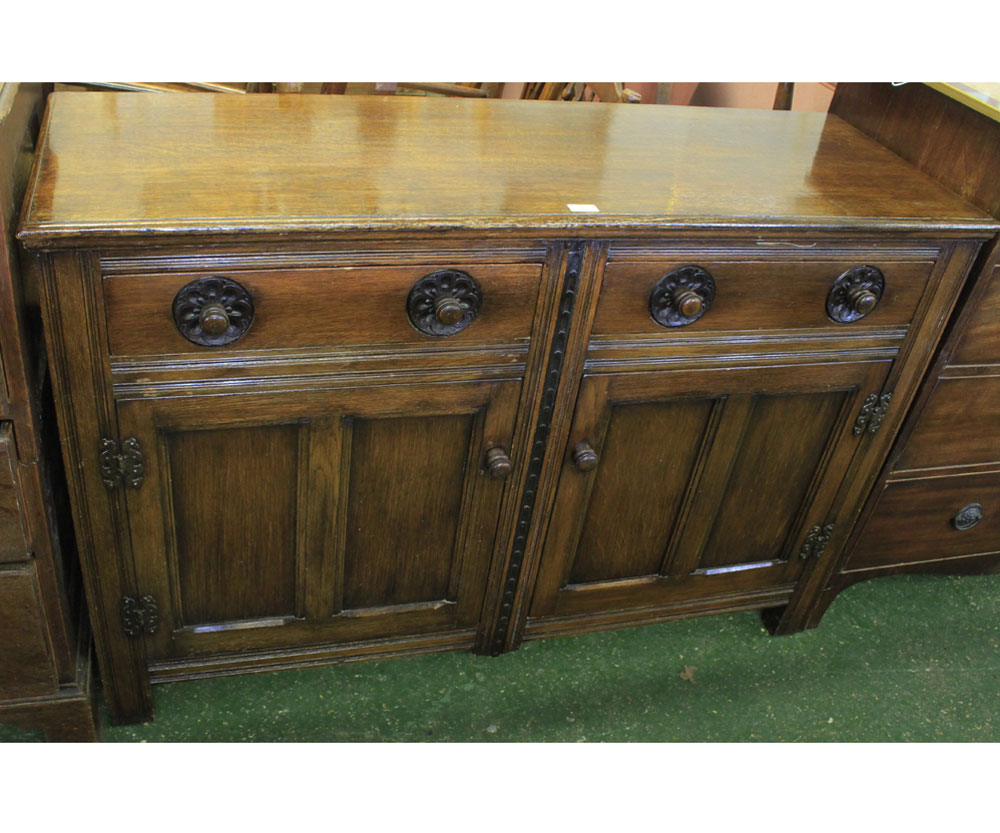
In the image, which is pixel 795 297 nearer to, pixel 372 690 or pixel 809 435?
pixel 809 435

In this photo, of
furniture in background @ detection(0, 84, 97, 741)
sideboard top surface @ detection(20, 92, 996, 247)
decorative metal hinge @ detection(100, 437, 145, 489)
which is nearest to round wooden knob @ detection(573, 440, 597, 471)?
sideboard top surface @ detection(20, 92, 996, 247)

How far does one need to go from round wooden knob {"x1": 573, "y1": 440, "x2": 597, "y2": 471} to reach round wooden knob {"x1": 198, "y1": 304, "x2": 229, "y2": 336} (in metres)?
0.50

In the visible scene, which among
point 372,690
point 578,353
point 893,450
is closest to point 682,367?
point 578,353

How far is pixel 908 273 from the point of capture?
126cm

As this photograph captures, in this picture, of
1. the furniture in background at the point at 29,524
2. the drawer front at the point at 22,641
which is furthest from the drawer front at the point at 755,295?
the drawer front at the point at 22,641

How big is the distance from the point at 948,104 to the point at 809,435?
50cm

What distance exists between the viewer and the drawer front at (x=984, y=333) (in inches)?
52.3

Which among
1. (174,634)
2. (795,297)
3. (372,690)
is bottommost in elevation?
(372,690)

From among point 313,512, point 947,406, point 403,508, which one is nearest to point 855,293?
point 947,406

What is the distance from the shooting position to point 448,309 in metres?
1.08

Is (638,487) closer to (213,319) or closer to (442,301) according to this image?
(442,301)

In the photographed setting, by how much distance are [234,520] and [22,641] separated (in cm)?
30

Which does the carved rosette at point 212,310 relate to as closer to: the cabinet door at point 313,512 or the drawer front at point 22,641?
the cabinet door at point 313,512

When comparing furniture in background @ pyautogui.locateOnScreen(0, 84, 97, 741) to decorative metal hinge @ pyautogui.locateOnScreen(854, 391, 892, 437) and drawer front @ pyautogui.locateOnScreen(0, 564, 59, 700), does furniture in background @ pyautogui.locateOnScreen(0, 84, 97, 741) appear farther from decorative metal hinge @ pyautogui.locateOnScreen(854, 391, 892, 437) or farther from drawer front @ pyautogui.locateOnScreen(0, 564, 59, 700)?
decorative metal hinge @ pyautogui.locateOnScreen(854, 391, 892, 437)
